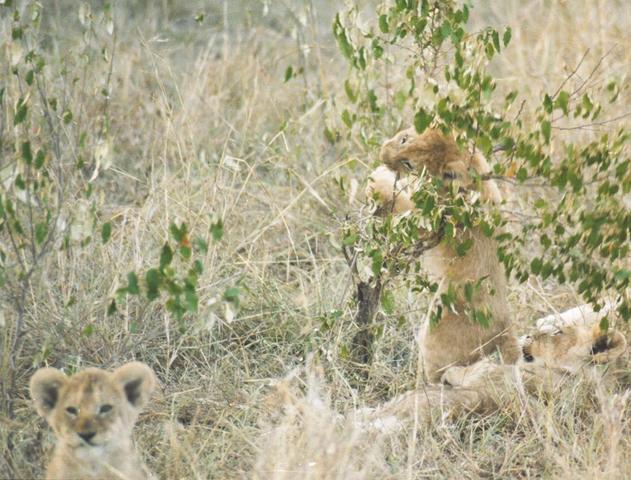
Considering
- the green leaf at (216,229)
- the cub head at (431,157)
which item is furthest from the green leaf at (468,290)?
the green leaf at (216,229)

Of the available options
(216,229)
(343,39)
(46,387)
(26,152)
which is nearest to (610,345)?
(343,39)

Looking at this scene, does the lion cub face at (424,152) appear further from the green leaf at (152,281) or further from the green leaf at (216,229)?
the green leaf at (152,281)

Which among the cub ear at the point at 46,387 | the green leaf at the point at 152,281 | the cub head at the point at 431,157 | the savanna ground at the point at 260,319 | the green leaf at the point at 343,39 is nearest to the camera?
the green leaf at the point at 152,281

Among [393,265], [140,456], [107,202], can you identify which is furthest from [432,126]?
[107,202]

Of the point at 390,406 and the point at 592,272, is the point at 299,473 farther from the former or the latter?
the point at 592,272

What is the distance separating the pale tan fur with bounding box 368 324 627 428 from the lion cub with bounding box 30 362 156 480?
104 cm

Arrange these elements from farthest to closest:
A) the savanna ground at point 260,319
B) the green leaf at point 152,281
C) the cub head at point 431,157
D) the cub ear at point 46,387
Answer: the cub head at point 431,157, the savanna ground at point 260,319, the cub ear at point 46,387, the green leaf at point 152,281

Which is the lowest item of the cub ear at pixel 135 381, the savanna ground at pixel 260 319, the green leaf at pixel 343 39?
the savanna ground at pixel 260 319

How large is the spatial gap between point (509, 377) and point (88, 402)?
1776 mm

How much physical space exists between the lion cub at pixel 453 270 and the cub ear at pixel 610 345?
335mm

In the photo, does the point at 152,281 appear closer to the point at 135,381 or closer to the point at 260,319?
the point at 135,381

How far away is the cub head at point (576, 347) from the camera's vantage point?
458 centimetres

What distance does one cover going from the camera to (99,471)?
355cm

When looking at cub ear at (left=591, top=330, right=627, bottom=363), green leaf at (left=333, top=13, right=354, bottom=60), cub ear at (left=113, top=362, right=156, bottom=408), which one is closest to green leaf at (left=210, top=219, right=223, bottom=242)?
cub ear at (left=113, top=362, right=156, bottom=408)
